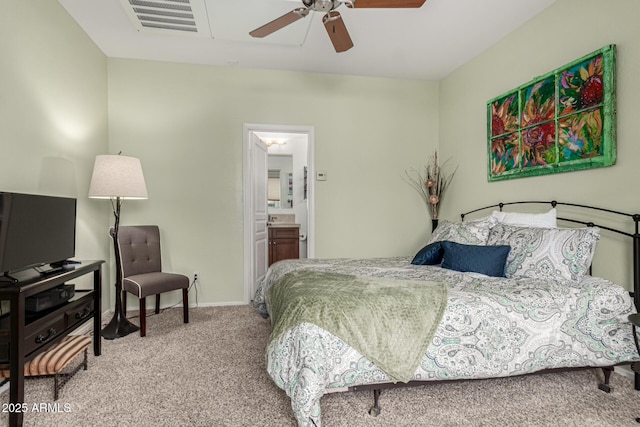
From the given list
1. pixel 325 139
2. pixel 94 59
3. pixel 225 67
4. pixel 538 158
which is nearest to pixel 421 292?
pixel 538 158

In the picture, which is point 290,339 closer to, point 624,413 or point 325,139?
point 624,413

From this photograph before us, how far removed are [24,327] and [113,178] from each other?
5.06 ft

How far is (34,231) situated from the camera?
203 cm

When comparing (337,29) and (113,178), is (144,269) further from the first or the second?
(337,29)

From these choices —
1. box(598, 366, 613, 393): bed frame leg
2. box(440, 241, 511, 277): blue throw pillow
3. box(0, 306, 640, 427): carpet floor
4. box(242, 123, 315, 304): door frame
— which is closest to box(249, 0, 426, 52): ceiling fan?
box(242, 123, 315, 304): door frame

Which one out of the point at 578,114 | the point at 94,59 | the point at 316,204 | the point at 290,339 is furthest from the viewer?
the point at 316,204

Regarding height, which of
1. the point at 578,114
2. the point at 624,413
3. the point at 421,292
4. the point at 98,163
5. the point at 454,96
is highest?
the point at 454,96

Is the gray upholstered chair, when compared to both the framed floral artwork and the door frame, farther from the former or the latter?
the framed floral artwork

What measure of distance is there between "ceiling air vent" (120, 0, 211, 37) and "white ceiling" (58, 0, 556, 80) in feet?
0.12

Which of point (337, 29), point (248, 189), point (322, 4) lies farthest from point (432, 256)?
point (248, 189)

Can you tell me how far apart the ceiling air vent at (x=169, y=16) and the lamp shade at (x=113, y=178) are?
1.20 meters

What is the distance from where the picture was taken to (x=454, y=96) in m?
4.14

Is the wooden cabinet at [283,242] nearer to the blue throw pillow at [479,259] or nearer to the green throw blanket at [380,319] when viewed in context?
the blue throw pillow at [479,259]

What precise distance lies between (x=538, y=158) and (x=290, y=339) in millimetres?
2578
